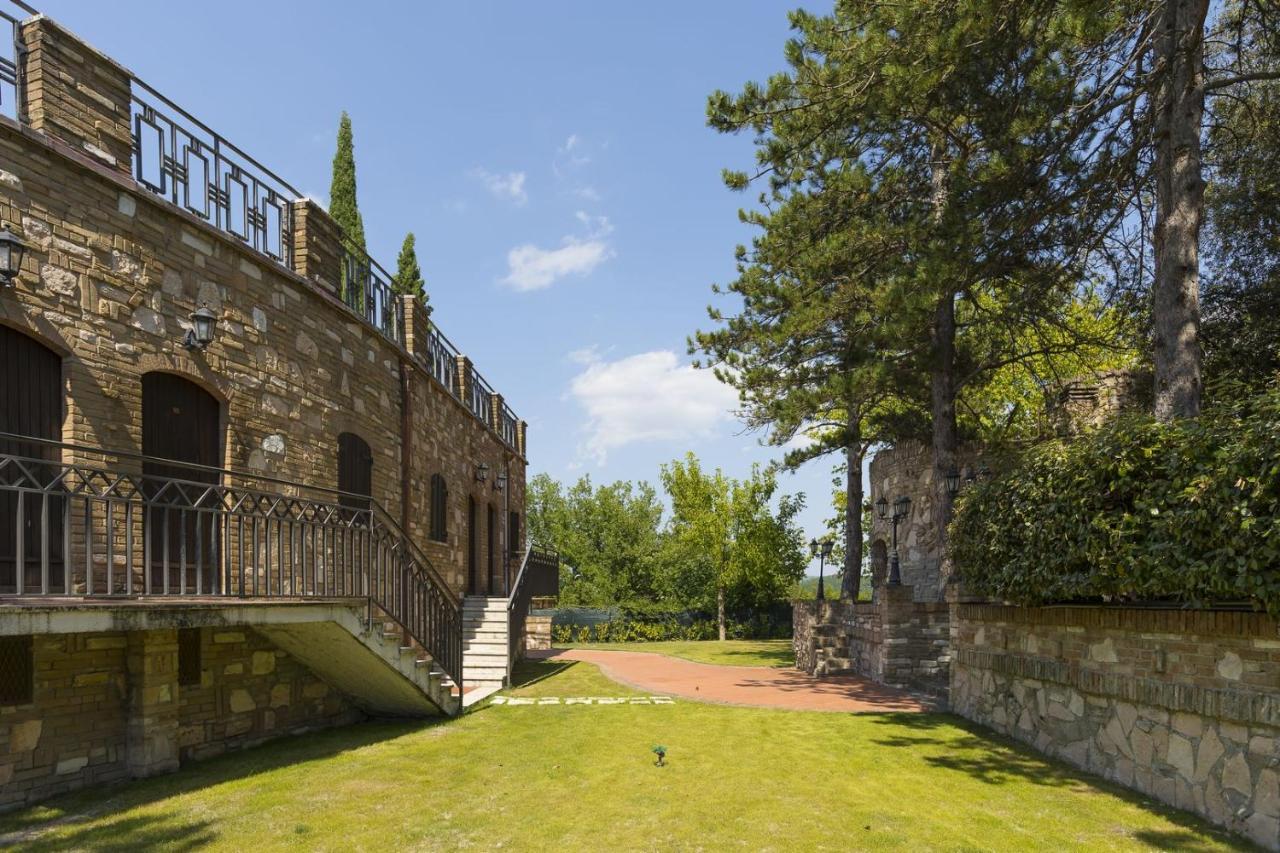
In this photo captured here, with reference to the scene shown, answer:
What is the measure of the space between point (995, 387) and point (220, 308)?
2326cm

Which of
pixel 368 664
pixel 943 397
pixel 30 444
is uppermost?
pixel 943 397

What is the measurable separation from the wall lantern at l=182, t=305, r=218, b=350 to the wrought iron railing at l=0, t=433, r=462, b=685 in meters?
1.21

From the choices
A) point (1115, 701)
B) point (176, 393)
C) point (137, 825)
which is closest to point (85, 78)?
point (176, 393)

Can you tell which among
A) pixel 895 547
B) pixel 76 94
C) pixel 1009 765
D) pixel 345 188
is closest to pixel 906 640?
pixel 895 547

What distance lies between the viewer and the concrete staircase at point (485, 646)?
13586 mm

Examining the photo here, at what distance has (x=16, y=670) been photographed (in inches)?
245

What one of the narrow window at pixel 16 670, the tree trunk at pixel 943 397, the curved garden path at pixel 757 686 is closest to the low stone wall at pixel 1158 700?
Answer: the curved garden path at pixel 757 686

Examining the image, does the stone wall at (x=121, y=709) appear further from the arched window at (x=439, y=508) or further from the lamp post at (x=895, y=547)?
the lamp post at (x=895, y=547)

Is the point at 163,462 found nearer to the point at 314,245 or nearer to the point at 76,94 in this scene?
the point at 76,94

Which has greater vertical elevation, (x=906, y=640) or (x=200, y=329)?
(x=200, y=329)

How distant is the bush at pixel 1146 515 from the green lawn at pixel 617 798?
5.73 ft

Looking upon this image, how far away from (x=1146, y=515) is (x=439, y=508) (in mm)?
11407

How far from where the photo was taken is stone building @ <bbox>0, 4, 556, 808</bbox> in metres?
6.19

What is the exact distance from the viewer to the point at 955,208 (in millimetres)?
9836
